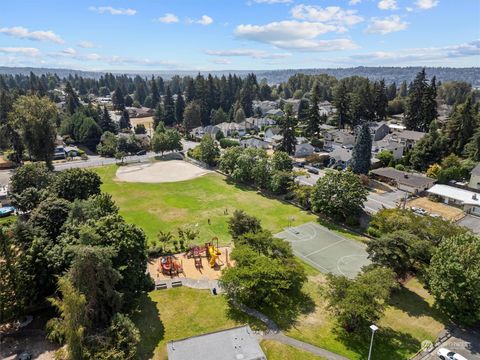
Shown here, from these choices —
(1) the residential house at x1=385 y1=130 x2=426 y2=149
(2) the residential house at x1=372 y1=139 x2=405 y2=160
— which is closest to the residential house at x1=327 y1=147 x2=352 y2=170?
(2) the residential house at x1=372 y1=139 x2=405 y2=160

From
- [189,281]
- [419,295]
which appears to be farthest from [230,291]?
[419,295]

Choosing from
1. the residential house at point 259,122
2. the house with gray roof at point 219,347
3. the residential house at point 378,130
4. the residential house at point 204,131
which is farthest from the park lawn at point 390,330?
the residential house at point 259,122

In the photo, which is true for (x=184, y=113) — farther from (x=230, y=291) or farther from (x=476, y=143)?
(x=230, y=291)

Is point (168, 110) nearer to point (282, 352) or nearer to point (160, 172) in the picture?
point (160, 172)

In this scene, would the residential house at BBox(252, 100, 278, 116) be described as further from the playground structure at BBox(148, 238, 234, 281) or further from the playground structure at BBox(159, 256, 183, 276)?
the playground structure at BBox(159, 256, 183, 276)

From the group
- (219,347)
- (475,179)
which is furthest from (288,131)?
(219,347)
